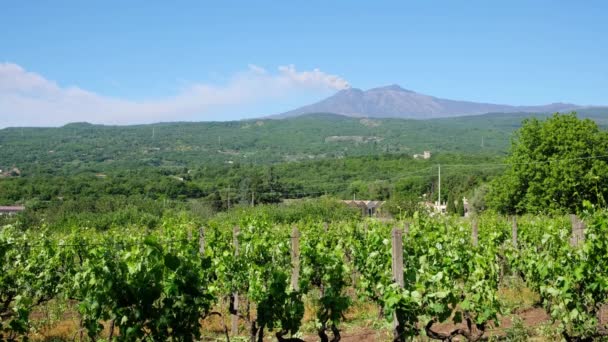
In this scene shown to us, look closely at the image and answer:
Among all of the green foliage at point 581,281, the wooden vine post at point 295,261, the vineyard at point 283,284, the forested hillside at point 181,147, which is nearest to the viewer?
the vineyard at point 283,284

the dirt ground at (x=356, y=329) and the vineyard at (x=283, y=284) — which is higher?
the vineyard at (x=283, y=284)

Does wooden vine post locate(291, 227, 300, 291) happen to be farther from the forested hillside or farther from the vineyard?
the forested hillside

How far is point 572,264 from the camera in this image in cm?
717

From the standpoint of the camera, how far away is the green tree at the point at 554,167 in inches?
1103

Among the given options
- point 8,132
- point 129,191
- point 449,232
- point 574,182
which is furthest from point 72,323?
point 8,132

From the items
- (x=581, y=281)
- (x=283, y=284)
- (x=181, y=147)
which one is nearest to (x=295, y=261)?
(x=283, y=284)

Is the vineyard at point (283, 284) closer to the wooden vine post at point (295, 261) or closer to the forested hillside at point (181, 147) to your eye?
the wooden vine post at point (295, 261)

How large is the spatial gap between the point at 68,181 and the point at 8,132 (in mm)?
134767

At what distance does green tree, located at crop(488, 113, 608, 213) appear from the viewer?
28.0 meters

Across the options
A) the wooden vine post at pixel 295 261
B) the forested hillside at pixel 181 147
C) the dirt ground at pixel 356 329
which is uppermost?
the wooden vine post at pixel 295 261

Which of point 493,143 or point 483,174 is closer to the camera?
point 483,174

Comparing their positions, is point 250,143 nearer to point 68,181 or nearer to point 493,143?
point 493,143

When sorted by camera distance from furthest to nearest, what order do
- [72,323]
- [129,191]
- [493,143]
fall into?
[493,143]
[129,191]
[72,323]

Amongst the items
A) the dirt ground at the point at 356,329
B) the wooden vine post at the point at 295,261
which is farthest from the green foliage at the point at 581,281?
the wooden vine post at the point at 295,261
